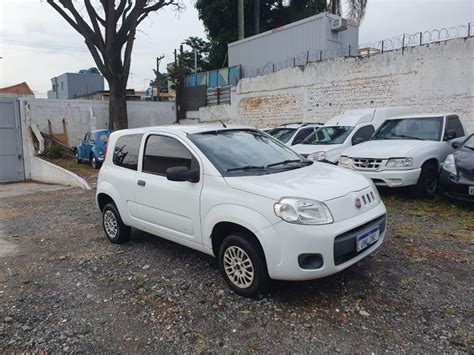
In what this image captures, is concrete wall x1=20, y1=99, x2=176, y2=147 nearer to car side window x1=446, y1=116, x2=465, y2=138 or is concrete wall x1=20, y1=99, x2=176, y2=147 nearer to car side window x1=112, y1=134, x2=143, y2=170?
car side window x1=112, y1=134, x2=143, y2=170

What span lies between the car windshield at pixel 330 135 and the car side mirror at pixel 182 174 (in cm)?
607

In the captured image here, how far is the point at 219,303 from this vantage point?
139 inches

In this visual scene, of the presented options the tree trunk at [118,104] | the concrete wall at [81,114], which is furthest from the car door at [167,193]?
the tree trunk at [118,104]

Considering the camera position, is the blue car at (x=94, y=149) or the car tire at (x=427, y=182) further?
the blue car at (x=94, y=149)

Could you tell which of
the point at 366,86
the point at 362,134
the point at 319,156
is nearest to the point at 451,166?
the point at 319,156

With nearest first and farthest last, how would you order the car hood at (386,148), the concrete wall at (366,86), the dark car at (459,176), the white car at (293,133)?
the dark car at (459,176) < the car hood at (386,148) < the concrete wall at (366,86) < the white car at (293,133)

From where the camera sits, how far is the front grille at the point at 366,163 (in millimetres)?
7182

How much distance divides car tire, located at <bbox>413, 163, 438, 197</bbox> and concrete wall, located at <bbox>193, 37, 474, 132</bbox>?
4052mm

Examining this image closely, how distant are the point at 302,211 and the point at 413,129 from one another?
6015mm

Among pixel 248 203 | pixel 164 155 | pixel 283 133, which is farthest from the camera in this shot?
pixel 283 133

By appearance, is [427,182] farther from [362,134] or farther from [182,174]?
[182,174]

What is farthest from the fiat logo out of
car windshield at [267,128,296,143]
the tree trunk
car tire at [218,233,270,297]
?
the tree trunk

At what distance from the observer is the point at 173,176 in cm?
377

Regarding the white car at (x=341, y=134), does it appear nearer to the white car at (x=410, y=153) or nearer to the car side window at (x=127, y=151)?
the white car at (x=410, y=153)
